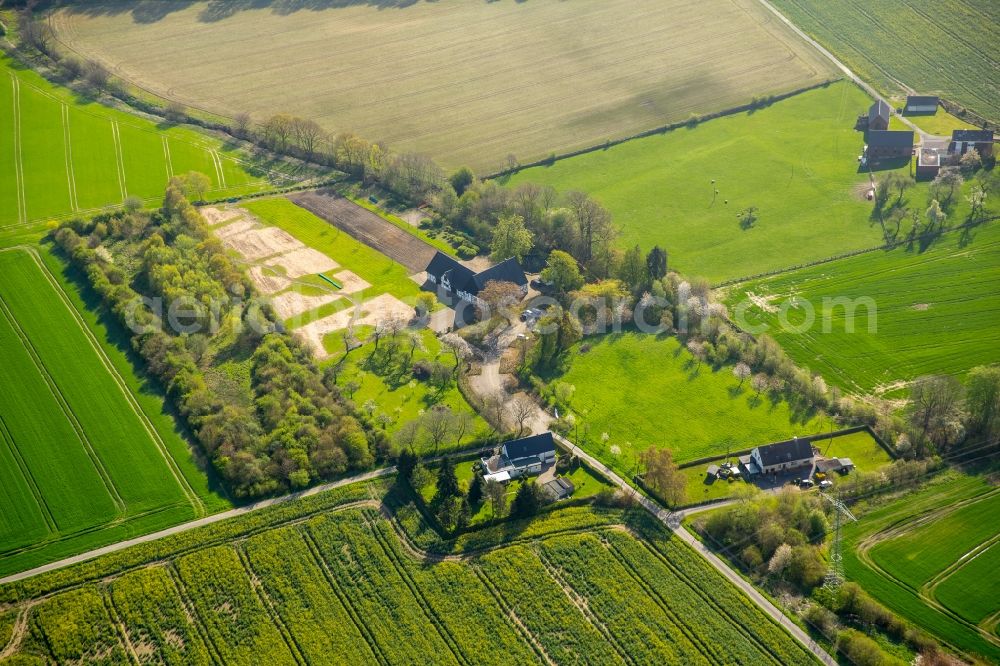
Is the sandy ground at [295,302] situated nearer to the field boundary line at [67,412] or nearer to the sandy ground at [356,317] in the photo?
the sandy ground at [356,317]

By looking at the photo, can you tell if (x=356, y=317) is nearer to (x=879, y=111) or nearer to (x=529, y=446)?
(x=529, y=446)

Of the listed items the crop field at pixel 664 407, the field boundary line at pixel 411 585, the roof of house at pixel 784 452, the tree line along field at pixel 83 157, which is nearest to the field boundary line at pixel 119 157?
the tree line along field at pixel 83 157

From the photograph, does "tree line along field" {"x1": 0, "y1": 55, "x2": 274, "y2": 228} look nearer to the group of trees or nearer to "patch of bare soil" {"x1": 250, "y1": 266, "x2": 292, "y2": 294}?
the group of trees

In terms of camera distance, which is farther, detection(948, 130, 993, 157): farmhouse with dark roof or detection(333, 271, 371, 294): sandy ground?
detection(948, 130, 993, 157): farmhouse with dark roof

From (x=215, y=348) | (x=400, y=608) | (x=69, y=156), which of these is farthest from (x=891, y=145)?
(x=69, y=156)

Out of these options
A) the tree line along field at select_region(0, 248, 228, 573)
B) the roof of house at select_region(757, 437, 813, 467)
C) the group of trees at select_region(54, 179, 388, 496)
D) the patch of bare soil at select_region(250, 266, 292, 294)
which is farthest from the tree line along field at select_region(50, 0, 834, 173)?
the roof of house at select_region(757, 437, 813, 467)

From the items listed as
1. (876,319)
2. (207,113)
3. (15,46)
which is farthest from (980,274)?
(15,46)
